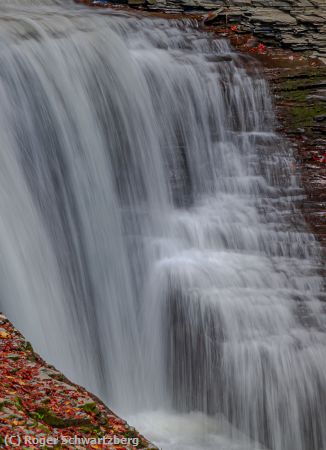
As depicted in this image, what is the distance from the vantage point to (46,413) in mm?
4797

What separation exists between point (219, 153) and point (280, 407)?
4.43 m

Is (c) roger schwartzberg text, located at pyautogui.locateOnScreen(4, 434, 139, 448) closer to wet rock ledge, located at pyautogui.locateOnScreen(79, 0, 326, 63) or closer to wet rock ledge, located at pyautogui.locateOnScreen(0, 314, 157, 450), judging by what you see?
wet rock ledge, located at pyautogui.locateOnScreen(0, 314, 157, 450)

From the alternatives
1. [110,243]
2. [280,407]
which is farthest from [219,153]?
[280,407]

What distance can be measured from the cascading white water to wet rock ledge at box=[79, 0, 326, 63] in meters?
2.04

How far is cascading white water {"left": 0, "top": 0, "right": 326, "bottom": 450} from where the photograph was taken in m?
7.80

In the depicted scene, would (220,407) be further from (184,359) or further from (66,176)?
(66,176)

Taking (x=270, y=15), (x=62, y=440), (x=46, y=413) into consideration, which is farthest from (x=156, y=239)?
(x=270, y=15)

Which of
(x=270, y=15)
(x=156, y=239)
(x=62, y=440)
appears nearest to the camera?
(x=62, y=440)

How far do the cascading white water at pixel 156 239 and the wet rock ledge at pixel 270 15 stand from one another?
6.71ft

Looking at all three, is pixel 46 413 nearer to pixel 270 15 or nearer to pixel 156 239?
pixel 156 239

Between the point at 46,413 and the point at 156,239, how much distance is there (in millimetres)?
4858

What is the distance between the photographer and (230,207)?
10250 mm

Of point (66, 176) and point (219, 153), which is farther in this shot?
point (219, 153)

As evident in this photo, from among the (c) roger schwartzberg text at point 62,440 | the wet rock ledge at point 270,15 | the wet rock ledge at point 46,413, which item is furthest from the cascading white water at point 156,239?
the (c) roger schwartzberg text at point 62,440
